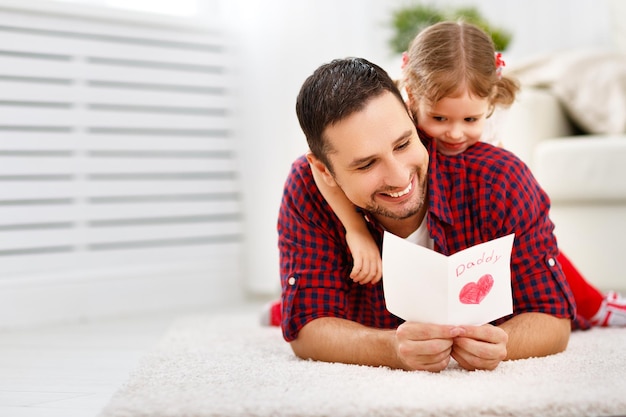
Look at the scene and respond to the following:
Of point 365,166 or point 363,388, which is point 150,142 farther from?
point 363,388

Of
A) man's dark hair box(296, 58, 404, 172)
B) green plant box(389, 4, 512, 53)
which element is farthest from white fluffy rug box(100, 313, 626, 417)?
green plant box(389, 4, 512, 53)

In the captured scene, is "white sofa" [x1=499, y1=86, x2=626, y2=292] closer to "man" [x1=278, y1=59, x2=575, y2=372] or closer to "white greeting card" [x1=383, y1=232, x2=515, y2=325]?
"man" [x1=278, y1=59, x2=575, y2=372]

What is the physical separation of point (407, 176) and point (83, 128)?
54.2 inches

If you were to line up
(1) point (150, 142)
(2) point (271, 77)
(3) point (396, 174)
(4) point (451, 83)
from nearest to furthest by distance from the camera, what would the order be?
(3) point (396, 174), (4) point (451, 83), (1) point (150, 142), (2) point (271, 77)

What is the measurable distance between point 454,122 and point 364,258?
331 mm

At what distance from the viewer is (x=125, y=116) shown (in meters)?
2.52

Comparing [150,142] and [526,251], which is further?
[150,142]

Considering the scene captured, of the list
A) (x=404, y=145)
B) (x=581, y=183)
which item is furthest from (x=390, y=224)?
(x=581, y=183)

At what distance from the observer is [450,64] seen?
1.57 meters

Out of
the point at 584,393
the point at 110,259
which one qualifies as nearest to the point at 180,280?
the point at 110,259

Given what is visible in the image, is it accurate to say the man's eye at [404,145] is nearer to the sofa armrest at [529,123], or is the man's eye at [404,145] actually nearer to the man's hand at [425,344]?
the man's hand at [425,344]

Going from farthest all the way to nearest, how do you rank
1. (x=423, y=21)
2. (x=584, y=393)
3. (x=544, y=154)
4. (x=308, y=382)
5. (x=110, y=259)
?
1. (x=423, y=21)
2. (x=110, y=259)
3. (x=544, y=154)
4. (x=308, y=382)
5. (x=584, y=393)

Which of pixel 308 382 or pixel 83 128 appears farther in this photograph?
pixel 83 128

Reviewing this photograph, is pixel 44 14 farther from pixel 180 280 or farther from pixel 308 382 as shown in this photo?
pixel 308 382
